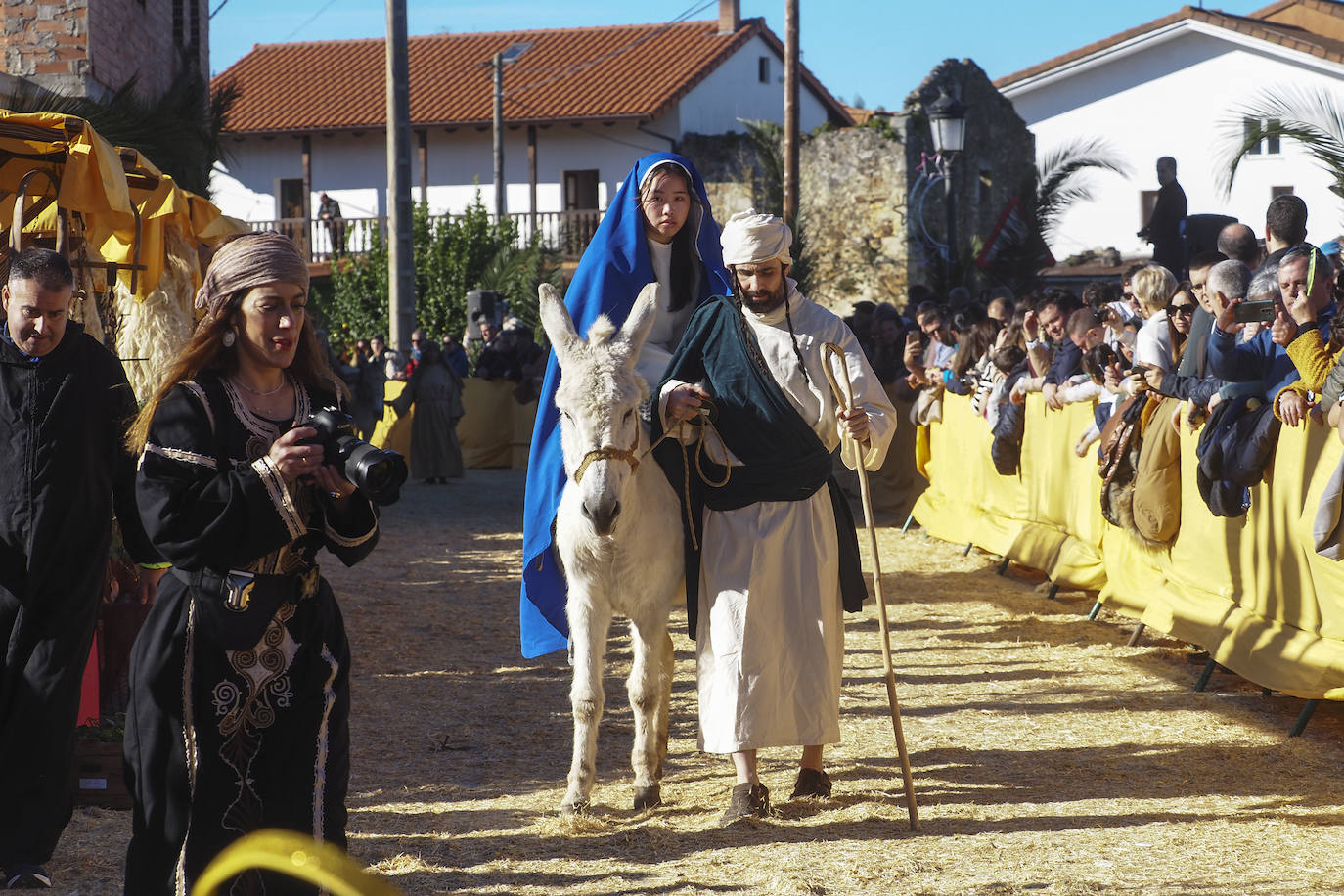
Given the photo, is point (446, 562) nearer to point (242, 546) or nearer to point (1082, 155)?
point (242, 546)

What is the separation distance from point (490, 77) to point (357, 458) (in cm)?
4346

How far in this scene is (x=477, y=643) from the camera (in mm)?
9352

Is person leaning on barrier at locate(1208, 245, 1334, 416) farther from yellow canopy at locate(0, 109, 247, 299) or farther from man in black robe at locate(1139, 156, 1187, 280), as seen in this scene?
man in black robe at locate(1139, 156, 1187, 280)

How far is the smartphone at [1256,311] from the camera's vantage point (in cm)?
692

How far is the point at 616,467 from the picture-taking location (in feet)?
17.2

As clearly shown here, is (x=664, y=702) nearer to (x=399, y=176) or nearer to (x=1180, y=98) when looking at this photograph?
(x=399, y=176)

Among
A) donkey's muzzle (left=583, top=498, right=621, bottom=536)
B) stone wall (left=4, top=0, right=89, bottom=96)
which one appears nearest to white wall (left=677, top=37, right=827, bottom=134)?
stone wall (left=4, top=0, right=89, bottom=96)

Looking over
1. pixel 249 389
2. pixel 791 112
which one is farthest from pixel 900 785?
pixel 791 112

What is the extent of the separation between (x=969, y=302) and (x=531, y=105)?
101 feet

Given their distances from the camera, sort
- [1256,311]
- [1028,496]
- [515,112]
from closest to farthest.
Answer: [1256,311] → [1028,496] → [515,112]

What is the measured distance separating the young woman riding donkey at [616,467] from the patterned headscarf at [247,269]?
1800 millimetres

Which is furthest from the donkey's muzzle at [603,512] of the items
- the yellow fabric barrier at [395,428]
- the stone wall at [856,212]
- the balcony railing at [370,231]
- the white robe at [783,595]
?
the balcony railing at [370,231]

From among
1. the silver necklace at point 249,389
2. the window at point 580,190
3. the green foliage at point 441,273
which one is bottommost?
the silver necklace at point 249,389

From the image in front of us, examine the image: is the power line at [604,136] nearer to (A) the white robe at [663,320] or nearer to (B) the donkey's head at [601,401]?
(A) the white robe at [663,320]
